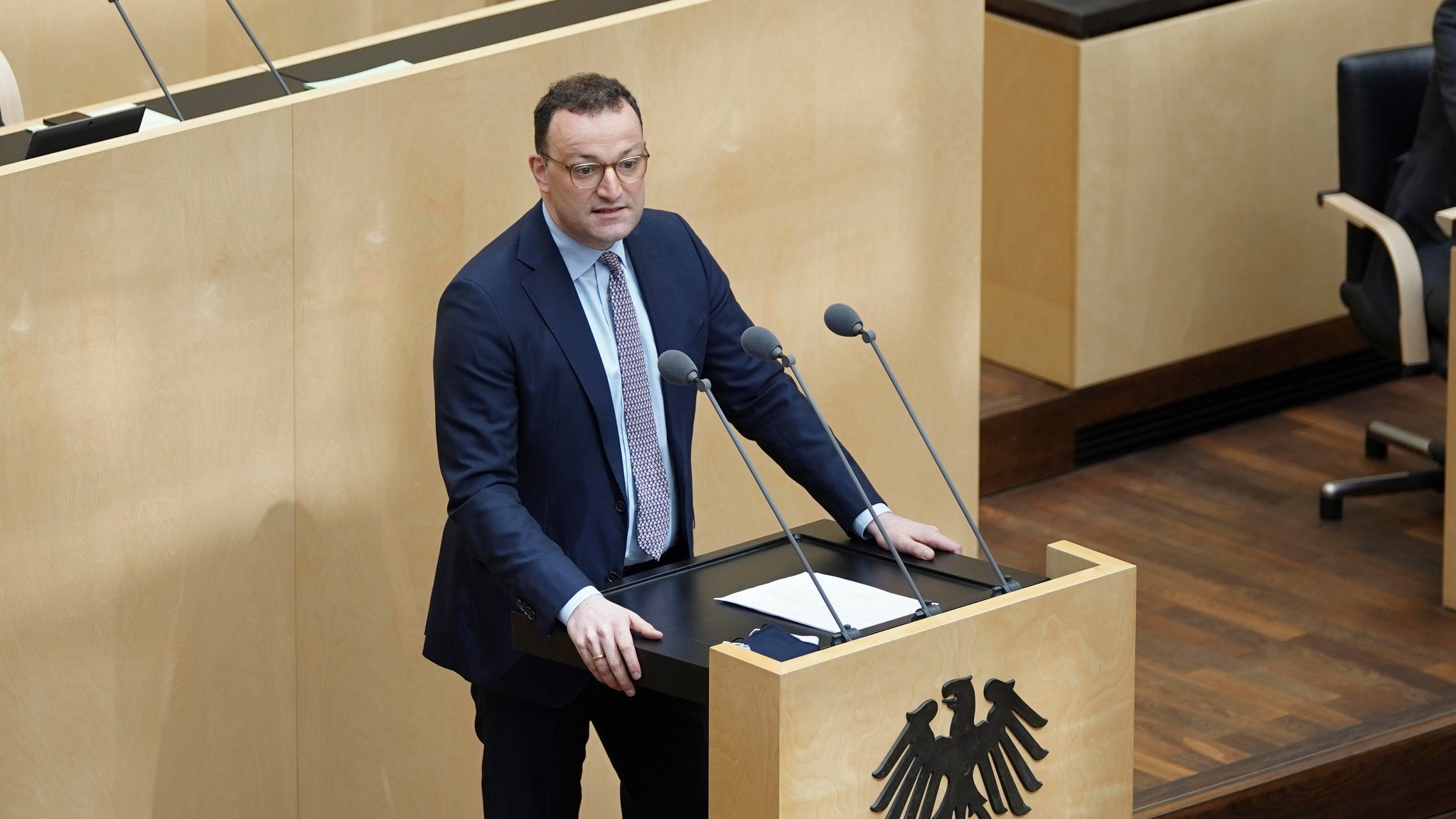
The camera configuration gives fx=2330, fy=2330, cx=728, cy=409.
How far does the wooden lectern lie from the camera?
2.37m

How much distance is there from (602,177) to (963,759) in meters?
0.76

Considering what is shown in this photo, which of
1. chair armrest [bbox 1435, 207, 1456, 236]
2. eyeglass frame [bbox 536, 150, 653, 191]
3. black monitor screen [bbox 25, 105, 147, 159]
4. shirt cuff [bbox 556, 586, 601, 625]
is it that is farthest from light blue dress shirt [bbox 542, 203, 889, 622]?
chair armrest [bbox 1435, 207, 1456, 236]

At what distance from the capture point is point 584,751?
2.90m

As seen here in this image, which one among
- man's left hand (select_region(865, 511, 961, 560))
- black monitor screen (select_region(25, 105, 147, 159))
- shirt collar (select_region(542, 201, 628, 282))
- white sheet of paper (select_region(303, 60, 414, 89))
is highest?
white sheet of paper (select_region(303, 60, 414, 89))

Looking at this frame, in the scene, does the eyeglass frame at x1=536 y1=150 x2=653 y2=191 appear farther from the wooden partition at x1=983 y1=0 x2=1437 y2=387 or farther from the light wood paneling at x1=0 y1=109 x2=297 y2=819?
the wooden partition at x1=983 y1=0 x2=1437 y2=387

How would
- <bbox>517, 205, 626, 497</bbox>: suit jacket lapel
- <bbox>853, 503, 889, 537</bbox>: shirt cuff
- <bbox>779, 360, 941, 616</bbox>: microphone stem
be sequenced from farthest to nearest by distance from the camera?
<bbox>853, 503, 889, 537</bbox>: shirt cuff
<bbox>517, 205, 626, 497</bbox>: suit jacket lapel
<bbox>779, 360, 941, 616</bbox>: microphone stem

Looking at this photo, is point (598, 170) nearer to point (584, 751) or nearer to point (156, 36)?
point (584, 751)

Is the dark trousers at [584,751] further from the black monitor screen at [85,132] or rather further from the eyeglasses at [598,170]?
the black monitor screen at [85,132]

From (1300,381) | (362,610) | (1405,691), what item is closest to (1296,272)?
(1300,381)

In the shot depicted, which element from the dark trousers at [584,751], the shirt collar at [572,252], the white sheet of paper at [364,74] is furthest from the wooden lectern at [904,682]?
the white sheet of paper at [364,74]

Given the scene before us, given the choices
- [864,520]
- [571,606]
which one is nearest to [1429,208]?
[864,520]

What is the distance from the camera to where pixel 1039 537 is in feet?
15.5

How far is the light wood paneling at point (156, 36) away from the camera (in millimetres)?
4371

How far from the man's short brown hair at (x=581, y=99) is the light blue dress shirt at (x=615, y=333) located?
0.47ft
